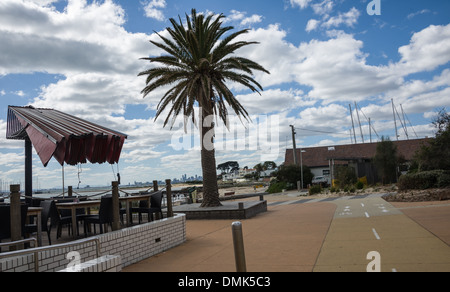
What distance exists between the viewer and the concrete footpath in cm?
688

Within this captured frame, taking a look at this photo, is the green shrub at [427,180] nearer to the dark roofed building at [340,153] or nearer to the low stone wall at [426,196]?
the low stone wall at [426,196]

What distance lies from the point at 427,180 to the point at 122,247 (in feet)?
64.8

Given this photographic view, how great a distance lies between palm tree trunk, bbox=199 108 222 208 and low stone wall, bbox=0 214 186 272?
626cm

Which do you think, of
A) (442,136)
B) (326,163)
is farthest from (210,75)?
(326,163)

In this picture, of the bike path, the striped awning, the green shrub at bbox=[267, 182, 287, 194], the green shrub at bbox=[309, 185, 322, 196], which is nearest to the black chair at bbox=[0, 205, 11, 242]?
the striped awning

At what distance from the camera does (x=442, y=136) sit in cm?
2420

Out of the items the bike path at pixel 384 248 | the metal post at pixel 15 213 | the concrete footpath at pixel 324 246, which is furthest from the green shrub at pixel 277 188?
the metal post at pixel 15 213

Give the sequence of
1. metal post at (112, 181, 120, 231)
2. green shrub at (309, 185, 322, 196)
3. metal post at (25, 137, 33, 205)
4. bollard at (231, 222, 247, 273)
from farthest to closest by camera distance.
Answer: green shrub at (309, 185, 322, 196) → metal post at (25, 137, 33, 205) → metal post at (112, 181, 120, 231) → bollard at (231, 222, 247, 273)

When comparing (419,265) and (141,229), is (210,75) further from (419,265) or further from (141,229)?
(419,265)

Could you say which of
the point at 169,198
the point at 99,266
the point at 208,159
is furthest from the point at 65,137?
the point at 208,159

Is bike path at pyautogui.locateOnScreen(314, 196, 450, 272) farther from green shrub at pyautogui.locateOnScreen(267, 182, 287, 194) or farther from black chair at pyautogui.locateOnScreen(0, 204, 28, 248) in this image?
green shrub at pyautogui.locateOnScreen(267, 182, 287, 194)

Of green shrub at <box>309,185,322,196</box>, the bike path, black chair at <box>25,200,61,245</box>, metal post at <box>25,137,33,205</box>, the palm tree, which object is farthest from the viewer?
green shrub at <box>309,185,322,196</box>

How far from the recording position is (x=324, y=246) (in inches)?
341

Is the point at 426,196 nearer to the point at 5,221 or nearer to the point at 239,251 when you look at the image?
the point at 239,251
